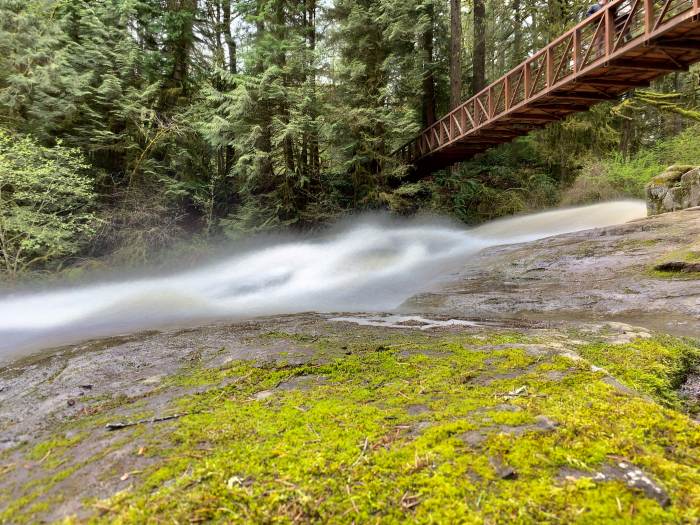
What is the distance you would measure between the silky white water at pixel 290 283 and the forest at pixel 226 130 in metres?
1.57

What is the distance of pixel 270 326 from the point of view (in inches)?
193

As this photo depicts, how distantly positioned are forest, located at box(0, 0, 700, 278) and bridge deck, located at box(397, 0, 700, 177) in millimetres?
2551

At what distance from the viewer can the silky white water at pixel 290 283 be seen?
22.6 ft

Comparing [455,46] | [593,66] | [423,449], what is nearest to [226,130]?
[455,46]

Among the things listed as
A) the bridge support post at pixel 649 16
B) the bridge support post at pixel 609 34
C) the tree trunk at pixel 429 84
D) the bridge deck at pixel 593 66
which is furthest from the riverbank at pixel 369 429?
the tree trunk at pixel 429 84

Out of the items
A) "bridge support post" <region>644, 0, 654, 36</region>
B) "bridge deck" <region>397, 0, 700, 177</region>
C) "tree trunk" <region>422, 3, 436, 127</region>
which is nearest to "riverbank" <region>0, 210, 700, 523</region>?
"bridge support post" <region>644, 0, 654, 36</region>

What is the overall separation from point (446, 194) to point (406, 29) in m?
6.38

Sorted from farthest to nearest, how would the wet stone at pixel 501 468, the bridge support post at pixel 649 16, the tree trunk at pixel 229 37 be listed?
the tree trunk at pixel 229 37, the bridge support post at pixel 649 16, the wet stone at pixel 501 468

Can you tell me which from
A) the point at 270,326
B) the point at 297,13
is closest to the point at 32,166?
the point at 270,326

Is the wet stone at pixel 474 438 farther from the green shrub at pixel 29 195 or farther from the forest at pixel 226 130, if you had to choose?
the forest at pixel 226 130

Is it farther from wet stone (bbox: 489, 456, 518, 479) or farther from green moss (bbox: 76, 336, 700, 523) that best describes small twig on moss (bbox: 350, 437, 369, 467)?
wet stone (bbox: 489, 456, 518, 479)

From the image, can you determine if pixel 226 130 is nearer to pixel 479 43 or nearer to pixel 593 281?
pixel 593 281

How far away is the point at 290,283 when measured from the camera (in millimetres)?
9602

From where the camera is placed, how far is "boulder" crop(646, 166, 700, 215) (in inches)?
328
